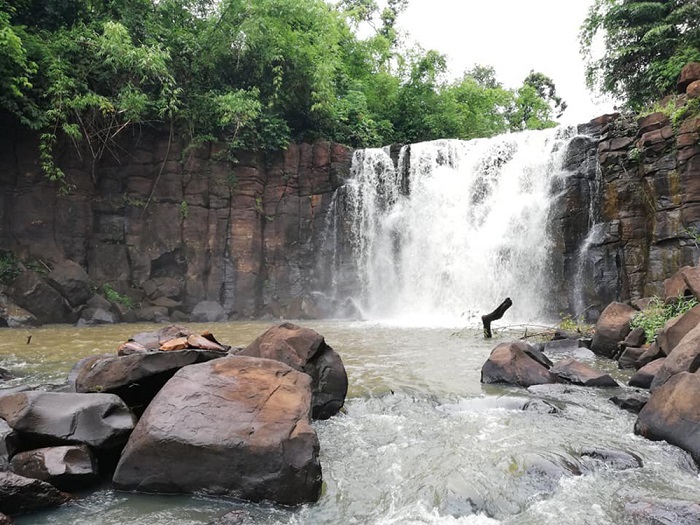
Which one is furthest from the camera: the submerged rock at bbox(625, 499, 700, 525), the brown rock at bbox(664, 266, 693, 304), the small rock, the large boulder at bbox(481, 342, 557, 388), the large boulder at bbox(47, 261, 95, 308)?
the large boulder at bbox(47, 261, 95, 308)

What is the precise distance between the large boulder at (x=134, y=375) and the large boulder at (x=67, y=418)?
19.7 inches

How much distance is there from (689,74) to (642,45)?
3.87 meters

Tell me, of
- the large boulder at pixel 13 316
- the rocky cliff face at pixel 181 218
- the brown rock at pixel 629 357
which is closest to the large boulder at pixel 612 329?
the brown rock at pixel 629 357

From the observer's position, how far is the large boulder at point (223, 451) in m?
3.62

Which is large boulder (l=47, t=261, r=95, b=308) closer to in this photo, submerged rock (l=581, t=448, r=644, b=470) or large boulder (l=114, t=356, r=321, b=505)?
large boulder (l=114, t=356, r=321, b=505)

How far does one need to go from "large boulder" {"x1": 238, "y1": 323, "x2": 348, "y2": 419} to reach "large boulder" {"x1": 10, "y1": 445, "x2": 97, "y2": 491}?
234 centimetres

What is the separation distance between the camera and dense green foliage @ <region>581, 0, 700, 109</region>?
52.0 ft

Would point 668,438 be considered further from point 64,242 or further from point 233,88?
point 233,88

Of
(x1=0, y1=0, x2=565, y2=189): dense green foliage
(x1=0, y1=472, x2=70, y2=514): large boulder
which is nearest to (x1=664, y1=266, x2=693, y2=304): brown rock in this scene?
(x1=0, y1=472, x2=70, y2=514): large boulder

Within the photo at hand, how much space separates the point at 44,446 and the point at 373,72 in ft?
96.7

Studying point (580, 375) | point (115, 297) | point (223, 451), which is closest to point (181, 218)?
point (115, 297)

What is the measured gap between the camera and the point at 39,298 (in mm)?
15156

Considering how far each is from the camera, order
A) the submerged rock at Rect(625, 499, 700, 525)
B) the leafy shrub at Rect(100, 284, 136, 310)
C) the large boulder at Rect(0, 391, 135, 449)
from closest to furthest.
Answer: the submerged rock at Rect(625, 499, 700, 525), the large boulder at Rect(0, 391, 135, 449), the leafy shrub at Rect(100, 284, 136, 310)

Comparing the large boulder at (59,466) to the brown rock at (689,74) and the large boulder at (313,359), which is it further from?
the brown rock at (689,74)
